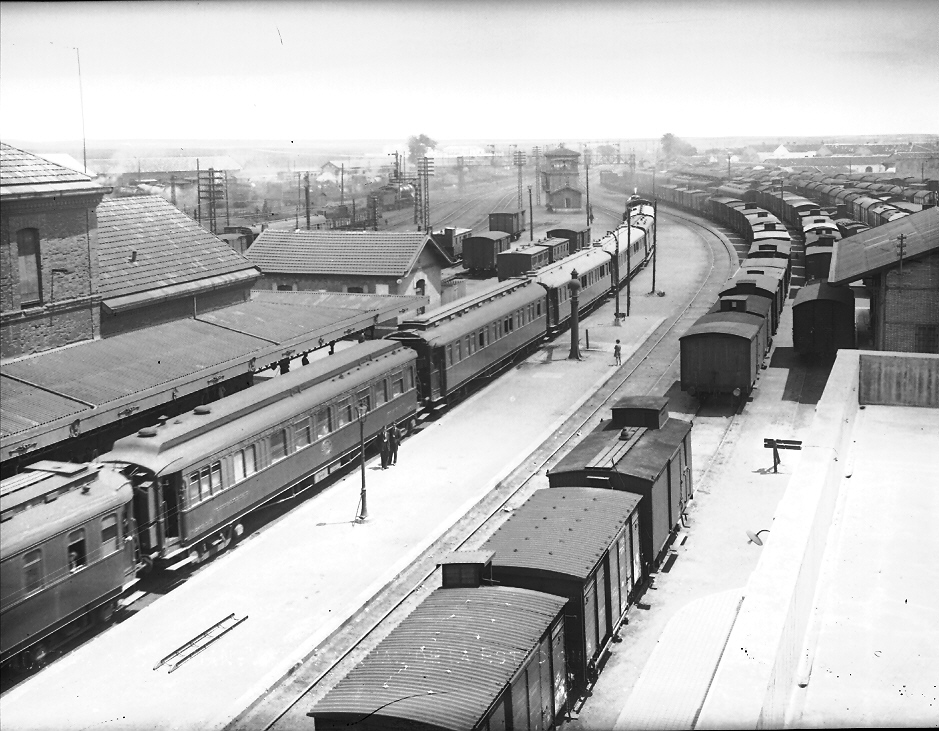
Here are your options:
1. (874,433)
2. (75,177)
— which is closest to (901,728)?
(874,433)

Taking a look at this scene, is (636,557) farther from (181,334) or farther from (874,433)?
(181,334)

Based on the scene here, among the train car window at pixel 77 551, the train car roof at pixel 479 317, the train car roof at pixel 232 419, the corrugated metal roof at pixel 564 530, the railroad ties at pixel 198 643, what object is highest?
the train car roof at pixel 479 317

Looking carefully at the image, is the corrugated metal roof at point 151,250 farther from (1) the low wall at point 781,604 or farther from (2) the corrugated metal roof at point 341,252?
(1) the low wall at point 781,604

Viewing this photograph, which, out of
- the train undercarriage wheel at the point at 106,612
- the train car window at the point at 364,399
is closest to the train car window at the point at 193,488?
the train undercarriage wheel at the point at 106,612

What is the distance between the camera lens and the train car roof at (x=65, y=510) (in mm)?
16406

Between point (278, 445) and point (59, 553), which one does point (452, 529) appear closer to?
point (278, 445)

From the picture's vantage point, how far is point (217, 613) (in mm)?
19500

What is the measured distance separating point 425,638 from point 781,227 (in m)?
60.5

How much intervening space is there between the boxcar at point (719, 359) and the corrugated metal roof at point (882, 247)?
18.6ft

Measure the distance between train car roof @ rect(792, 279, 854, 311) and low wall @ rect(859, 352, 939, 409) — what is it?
12.0 meters

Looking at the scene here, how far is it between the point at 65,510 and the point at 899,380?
22564 mm

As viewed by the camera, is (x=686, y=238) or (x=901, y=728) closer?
(x=901, y=728)

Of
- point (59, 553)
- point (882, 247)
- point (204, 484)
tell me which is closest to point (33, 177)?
point (204, 484)

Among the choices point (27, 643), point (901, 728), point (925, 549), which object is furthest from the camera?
point (925, 549)
